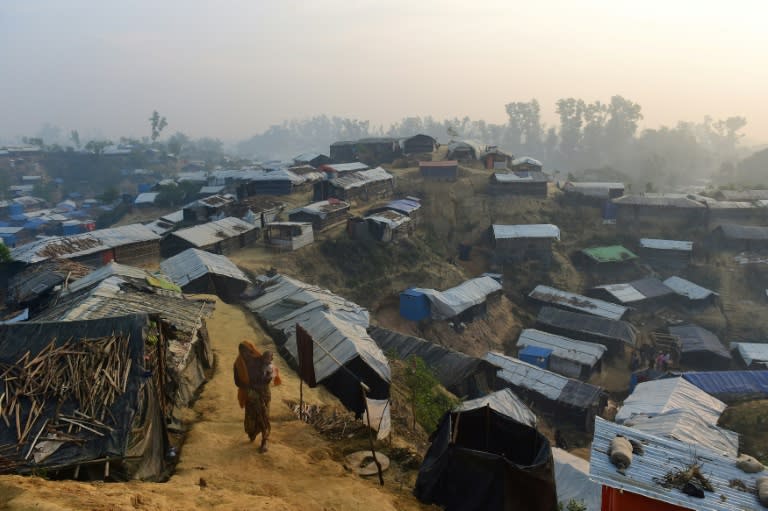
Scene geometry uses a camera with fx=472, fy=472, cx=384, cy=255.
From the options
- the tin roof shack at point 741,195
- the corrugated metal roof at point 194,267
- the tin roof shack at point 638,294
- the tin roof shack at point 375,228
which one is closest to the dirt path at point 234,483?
the corrugated metal roof at point 194,267

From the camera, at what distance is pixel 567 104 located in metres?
138

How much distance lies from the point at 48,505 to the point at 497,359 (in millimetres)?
26246

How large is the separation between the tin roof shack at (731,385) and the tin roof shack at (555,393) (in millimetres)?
5049

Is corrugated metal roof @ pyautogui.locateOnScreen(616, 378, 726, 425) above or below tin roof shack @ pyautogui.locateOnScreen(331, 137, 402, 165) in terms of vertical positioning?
below

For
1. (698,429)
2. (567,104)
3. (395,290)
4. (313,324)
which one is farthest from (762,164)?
(313,324)

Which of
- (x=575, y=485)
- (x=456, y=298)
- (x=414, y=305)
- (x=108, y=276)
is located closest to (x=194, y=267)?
(x=108, y=276)

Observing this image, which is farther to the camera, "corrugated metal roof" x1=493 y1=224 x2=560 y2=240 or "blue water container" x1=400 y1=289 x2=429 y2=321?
"corrugated metal roof" x1=493 y1=224 x2=560 y2=240

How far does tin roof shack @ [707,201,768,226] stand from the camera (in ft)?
162

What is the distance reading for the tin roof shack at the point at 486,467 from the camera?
26.0 feet

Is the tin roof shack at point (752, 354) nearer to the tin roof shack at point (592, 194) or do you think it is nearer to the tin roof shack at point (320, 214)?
the tin roof shack at point (592, 194)

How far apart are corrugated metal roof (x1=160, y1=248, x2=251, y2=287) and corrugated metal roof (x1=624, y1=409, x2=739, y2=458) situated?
21.7 m

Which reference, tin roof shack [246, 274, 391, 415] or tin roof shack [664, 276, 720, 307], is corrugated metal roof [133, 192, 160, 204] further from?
tin roof shack [664, 276, 720, 307]

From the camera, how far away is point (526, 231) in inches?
1800

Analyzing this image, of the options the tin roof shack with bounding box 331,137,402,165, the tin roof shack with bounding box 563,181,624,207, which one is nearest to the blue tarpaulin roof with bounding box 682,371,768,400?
the tin roof shack with bounding box 563,181,624,207
